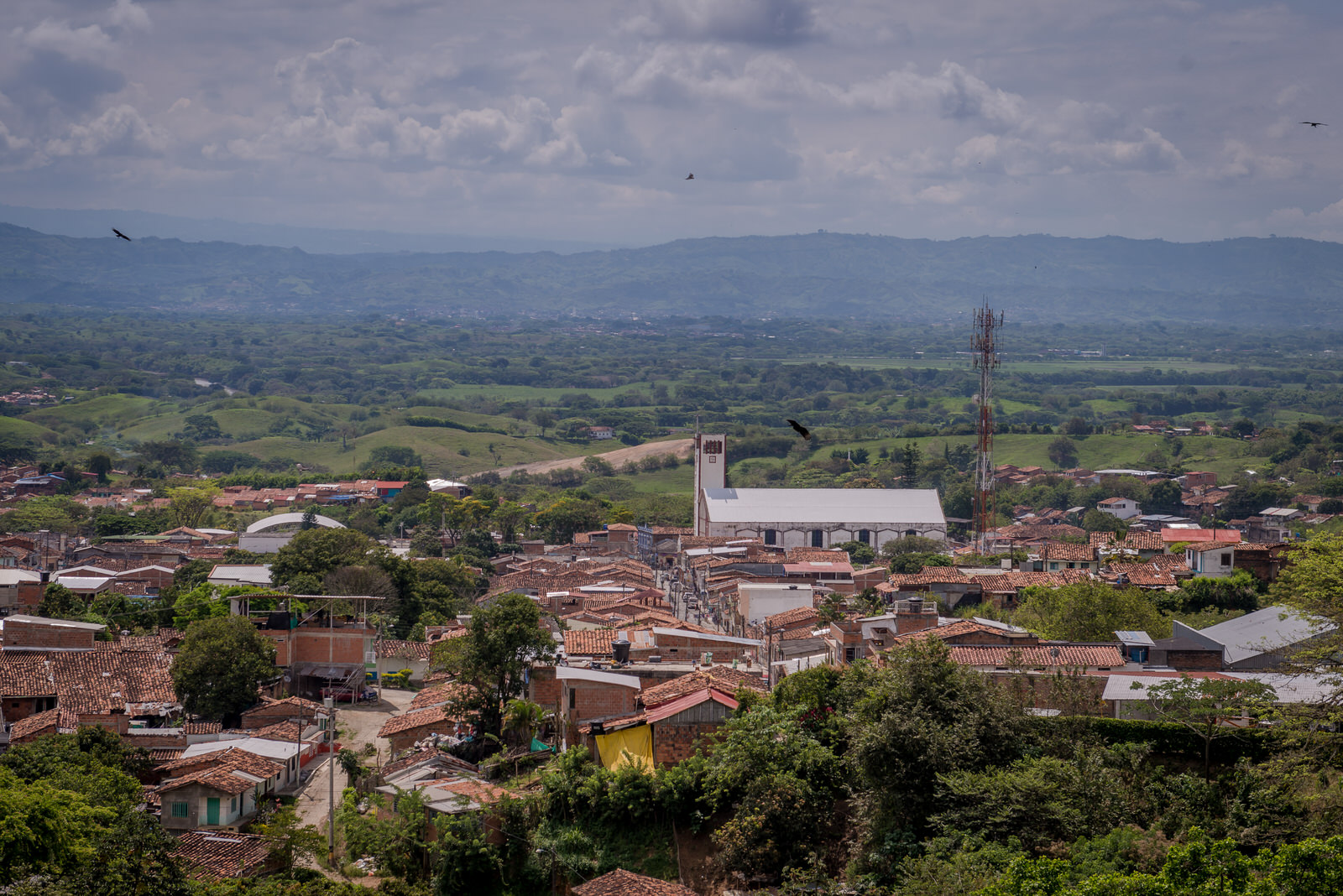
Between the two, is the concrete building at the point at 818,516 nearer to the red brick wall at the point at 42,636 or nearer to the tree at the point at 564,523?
the tree at the point at 564,523

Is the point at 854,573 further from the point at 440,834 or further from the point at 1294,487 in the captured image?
the point at 1294,487

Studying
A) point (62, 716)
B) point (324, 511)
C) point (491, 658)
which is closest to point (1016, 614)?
point (491, 658)

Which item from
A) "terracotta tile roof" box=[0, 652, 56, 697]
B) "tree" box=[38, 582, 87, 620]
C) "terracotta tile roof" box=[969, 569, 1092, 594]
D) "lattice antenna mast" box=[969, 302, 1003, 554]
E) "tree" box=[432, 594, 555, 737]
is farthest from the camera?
"lattice antenna mast" box=[969, 302, 1003, 554]

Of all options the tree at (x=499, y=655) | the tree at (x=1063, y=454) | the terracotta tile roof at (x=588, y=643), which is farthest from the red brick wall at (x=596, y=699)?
the tree at (x=1063, y=454)

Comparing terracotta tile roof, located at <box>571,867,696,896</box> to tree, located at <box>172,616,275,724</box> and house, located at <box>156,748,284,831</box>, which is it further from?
tree, located at <box>172,616,275,724</box>

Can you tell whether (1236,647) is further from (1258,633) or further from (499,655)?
(499,655)

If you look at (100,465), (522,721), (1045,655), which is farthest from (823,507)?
(100,465)

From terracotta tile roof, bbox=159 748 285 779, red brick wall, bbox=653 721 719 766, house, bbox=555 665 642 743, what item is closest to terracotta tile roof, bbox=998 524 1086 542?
house, bbox=555 665 642 743
